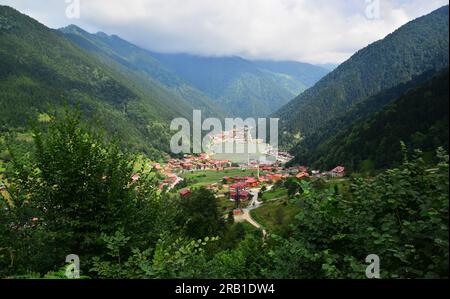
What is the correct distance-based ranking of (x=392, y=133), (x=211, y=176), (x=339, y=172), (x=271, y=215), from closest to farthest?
(x=271, y=215) < (x=392, y=133) < (x=339, y=172) < (x=211, y=176)

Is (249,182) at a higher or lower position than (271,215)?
higher

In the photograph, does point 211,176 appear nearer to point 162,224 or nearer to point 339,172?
point 339,172

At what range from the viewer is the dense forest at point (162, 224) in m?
5.29

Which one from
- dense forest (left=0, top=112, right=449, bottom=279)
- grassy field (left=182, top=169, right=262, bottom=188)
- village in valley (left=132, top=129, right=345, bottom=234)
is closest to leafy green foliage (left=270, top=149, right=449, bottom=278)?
dense forest (left=0, top=112, right=449, bottom=279)

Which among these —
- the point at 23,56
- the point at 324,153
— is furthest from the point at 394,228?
the point at 23,56

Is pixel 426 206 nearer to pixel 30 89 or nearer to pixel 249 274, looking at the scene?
pixel 249 274

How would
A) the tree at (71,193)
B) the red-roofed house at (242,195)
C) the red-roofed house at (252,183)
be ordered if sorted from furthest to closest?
the red-roofed house at (252,183) → the red-roofed house at (242,195) → the tree at (71,193)

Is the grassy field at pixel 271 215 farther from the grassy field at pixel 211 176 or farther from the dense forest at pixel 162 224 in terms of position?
the grassy field at pixel 211 176

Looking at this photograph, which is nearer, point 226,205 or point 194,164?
point 226,205

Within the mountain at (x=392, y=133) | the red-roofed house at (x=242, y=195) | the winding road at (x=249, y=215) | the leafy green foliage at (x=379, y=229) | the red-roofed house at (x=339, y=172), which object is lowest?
the winding road at (x=249, y=215)

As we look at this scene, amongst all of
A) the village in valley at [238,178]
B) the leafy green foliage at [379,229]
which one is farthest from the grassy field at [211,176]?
the leafy green foliage at [379,229]

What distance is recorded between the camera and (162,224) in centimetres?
1155

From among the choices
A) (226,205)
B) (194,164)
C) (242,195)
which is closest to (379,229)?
(226,205)
